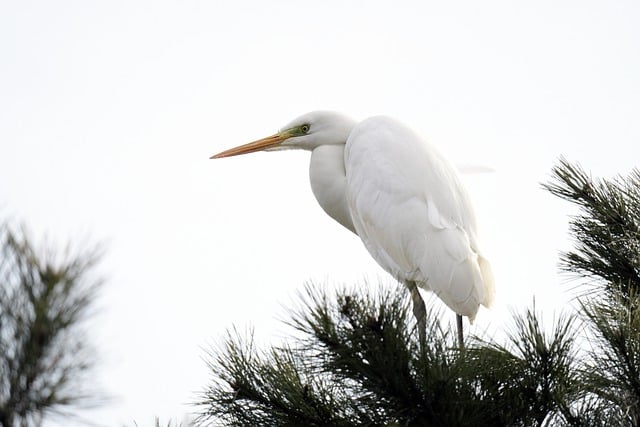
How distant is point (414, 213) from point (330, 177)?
0.79 metres

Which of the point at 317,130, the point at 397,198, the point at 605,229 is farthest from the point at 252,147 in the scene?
the point at 605,229

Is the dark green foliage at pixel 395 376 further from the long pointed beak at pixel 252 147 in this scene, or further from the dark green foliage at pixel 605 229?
the long pointed beak at pixel 252 147

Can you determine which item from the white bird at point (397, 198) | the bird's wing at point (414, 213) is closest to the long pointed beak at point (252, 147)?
the white bird at point (397, 198)

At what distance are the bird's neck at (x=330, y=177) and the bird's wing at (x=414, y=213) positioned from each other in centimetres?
15

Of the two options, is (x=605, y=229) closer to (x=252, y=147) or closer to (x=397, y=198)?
(x=397, y=198)

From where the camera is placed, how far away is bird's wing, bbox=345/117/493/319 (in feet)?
13.3

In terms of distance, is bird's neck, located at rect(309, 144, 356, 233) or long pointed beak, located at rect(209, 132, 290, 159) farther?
long pointed beak, located at rect(209, 132, 290, 159)

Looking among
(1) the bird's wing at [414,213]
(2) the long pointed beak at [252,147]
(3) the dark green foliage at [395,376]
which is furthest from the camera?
(2) the long pointed beak at [252,147]

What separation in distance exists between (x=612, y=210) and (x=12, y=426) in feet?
7.84

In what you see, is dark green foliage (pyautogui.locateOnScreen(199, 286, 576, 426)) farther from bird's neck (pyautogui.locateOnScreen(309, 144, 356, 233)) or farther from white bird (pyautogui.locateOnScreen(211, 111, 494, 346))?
bird's neck (pyautogui.locateOnScreen(309, 144, 356, 233))

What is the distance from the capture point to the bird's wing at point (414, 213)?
406 centimetres

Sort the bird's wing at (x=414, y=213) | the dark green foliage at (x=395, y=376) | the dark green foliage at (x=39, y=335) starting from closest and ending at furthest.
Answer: the dark green foliage at (x=39, y=335) < the dark green foliage at (x=395, y=376) < the bird's wing at (x=414, y=213)

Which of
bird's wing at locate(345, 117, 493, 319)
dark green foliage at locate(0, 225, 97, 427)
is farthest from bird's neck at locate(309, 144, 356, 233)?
dark green foliage at locate(0, 225, 97, 427)

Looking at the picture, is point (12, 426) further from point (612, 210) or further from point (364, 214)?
point (364, 214)
